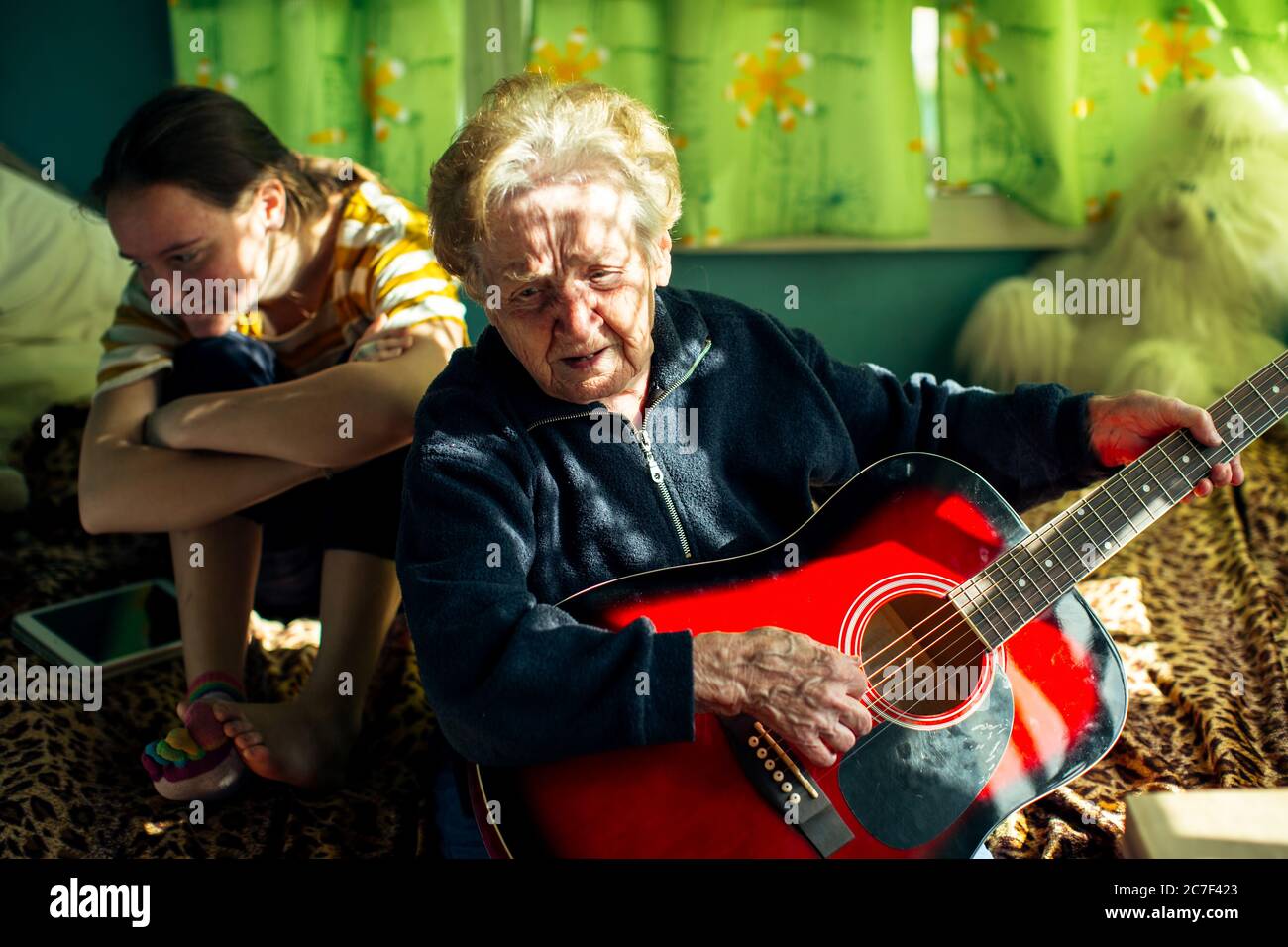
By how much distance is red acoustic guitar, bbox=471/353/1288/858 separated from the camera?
3.88ft

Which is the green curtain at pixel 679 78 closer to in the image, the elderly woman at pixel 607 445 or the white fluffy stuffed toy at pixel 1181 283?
the white fluffy stuffed toy at pixel 1181 283

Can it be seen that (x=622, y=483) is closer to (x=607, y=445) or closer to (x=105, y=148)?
(x=607, y=445)

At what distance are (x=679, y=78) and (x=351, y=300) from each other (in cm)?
108

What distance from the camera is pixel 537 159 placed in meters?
1.25

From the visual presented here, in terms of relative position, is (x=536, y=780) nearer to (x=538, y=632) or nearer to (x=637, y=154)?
(x=538, y=632)

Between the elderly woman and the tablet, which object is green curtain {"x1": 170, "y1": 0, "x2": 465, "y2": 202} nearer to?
the tablet

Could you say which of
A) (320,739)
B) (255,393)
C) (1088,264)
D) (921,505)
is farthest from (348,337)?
(1088,264)

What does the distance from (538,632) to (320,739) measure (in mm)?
598

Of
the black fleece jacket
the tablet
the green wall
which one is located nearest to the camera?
the black fleece jacket

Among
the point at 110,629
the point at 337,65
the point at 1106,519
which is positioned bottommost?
the point at 110,629

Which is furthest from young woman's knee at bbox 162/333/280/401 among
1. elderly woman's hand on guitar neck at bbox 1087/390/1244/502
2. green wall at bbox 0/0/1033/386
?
elderly woman's hand on guitar neck at bbox 1087/390/1244/502

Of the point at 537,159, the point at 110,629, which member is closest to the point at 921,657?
the point at 537,159

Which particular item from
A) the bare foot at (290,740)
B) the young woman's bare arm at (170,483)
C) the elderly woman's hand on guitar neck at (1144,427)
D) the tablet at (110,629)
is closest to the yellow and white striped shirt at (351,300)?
the young woman's bare arm at (170,483)

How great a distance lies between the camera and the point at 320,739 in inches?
62.6
